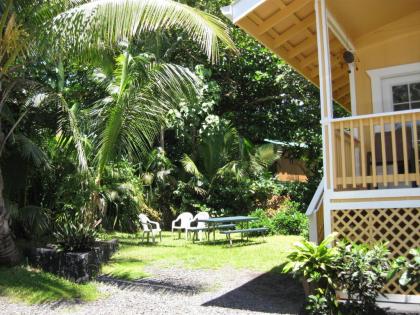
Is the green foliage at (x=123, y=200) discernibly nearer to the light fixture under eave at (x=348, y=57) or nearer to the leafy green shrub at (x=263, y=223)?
the leafy green shrub at (x=263, y=223)

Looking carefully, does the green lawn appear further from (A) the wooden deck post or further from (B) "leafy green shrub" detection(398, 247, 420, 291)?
(B) "leafy green shrub" detection(398, 247, 420, 291)

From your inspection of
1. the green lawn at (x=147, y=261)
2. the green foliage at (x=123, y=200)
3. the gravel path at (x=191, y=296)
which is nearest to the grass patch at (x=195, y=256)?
the green lawn at (x=147, y=261)

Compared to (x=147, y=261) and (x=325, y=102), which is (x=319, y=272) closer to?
(x=325, y=102)

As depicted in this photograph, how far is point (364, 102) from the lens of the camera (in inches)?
388

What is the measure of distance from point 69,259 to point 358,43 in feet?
23.0

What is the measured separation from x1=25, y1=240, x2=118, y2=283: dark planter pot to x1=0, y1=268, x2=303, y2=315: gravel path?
1.09ft

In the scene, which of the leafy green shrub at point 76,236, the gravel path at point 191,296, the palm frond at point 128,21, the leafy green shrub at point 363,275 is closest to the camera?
the leafy green shrub at point 363,275

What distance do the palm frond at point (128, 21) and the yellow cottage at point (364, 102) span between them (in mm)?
529

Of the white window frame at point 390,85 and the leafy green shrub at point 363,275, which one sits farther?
the white window frame at point 390,85

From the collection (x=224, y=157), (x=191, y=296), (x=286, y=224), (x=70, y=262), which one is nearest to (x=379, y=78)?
(x=191, y=296)

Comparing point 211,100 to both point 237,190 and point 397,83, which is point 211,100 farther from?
point 397,83

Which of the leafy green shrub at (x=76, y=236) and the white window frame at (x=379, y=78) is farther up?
the white window frame at (x=379, y=78)

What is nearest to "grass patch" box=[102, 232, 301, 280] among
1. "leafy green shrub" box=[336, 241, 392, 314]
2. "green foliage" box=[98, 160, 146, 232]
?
"green foliage" box=[98, 160, 146, 232]

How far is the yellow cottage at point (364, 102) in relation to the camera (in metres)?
6.73
